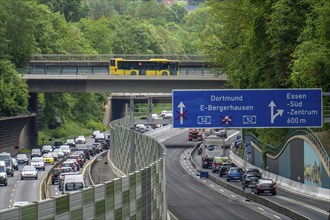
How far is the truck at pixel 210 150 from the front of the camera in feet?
335

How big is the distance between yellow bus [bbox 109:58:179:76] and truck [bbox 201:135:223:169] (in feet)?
31.4

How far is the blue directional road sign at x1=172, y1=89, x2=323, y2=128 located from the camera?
50469mm

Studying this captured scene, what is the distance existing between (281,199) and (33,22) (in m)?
85.2

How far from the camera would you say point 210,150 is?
342ft

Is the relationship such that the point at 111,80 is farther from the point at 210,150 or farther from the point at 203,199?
the point at 203,199

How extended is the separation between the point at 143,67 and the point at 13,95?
13932 millimetres

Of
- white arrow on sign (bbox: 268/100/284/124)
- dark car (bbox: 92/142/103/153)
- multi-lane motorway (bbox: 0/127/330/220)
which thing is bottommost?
multi-lane motorway (bbox: 0/127/330/220)

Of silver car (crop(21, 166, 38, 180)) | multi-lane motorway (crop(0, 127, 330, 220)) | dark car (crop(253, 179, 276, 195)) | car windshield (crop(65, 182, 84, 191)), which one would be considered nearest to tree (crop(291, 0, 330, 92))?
multi-lane motorway (crop(0, 127, 330, 220))

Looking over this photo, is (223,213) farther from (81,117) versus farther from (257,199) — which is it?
(81,117)

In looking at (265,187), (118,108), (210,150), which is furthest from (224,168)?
(118,108)

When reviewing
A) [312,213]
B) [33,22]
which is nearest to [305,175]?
[312,213]

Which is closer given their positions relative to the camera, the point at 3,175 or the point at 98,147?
the point at 3,175

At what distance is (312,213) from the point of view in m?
50.9

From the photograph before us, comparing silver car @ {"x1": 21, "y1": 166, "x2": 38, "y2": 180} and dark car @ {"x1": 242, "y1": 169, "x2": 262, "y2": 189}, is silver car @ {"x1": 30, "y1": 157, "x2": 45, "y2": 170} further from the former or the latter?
dark car @ {"x1": 242, "y1": 169, "x2": 262, "y2": 189}
